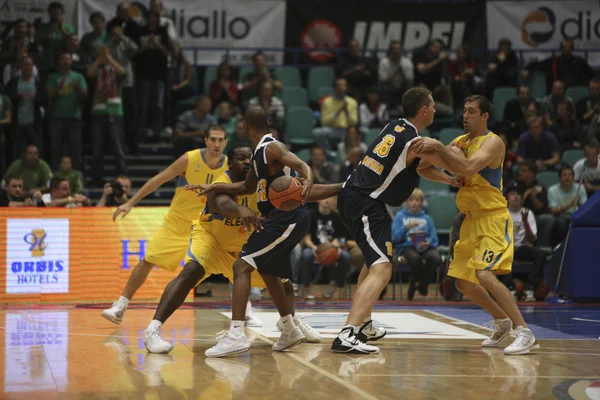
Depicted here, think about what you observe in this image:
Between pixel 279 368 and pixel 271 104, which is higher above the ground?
pixel 271 104

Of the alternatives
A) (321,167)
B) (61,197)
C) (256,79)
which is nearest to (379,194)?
(61,197)

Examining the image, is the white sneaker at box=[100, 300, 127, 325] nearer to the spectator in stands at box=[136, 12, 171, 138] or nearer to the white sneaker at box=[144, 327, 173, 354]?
the white sneaker at box=[144, 327, 173, 354]

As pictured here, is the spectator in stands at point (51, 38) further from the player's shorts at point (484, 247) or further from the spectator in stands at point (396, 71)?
the player's shorts at point (484, 247)

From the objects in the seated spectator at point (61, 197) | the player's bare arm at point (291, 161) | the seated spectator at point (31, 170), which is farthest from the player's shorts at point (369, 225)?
the seated spectator at point (31, 170)

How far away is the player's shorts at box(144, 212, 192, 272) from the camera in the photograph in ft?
28.2

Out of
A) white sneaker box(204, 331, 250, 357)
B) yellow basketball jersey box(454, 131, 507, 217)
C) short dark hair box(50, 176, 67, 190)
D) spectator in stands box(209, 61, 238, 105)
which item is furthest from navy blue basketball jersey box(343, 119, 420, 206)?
spectator in stands box(209, 61, 238, 105)

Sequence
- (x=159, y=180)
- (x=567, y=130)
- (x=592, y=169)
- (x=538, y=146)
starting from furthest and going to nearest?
(x=567, y=130) < (x=538, y=146) < (x=592, y=169) < (x=159, y=180)

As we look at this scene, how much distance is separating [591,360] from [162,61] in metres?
10.1

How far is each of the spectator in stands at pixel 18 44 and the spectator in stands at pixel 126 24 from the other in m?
1.33

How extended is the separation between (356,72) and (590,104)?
4124mm

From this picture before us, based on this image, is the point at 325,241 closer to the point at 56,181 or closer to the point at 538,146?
the point at 56,181

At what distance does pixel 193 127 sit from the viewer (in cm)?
1449

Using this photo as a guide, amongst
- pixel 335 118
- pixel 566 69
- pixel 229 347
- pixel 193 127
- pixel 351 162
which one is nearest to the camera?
pixel 229 347

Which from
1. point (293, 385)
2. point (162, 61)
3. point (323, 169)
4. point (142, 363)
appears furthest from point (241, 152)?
point (162, 61)
